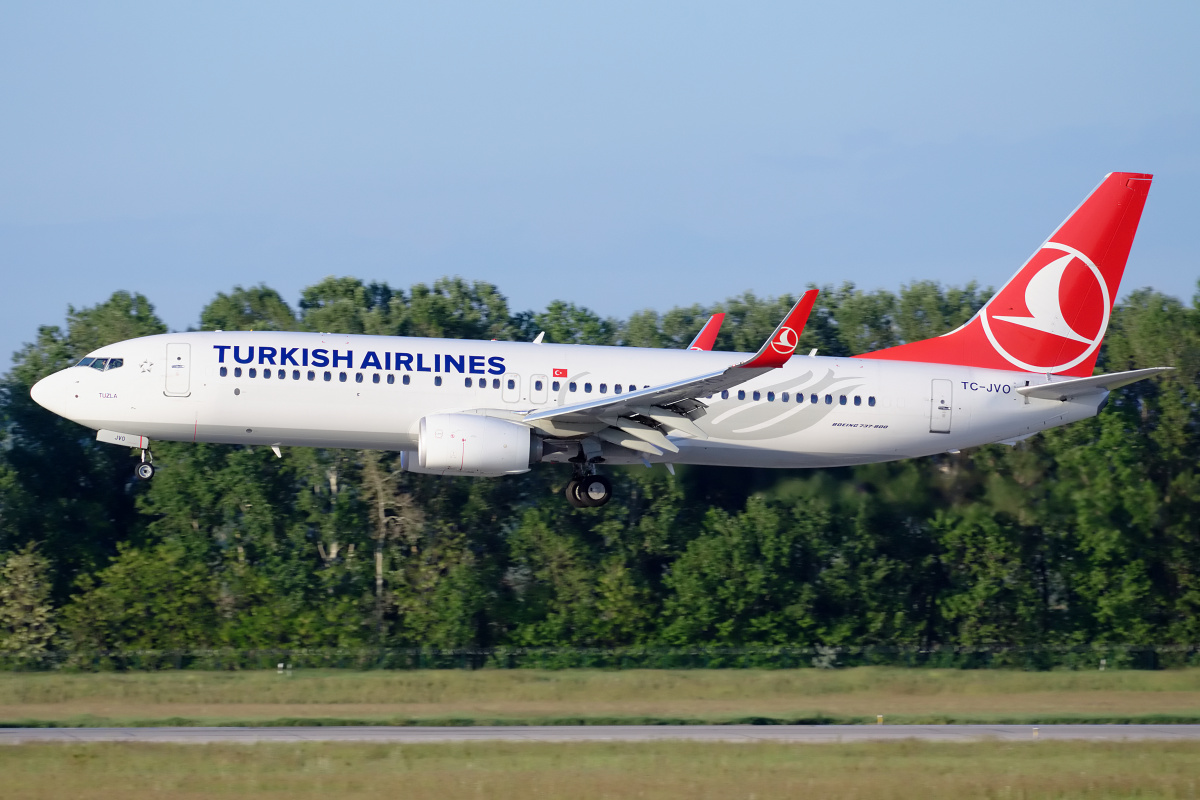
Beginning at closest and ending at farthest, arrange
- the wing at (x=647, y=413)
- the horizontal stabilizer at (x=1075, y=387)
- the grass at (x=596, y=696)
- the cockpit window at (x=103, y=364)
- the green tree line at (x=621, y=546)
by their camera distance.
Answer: the wing at (x=647, y=413) → the grass at (x=596, y=696) → the cockpit window at (x=103, y=364) → the horizontal stabilizer at (x=1075, y=387) → the green tree line at (x=621, y=546)

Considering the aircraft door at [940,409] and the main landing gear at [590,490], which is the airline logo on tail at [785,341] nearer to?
the main landing gear at [590,490]

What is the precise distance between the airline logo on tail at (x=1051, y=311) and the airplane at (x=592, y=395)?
0.05 metres

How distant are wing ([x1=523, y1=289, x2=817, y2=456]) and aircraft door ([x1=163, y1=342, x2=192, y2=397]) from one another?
7.85 metres

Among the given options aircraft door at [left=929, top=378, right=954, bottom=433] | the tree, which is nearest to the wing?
aircraft door at [left=929, top=378, right=954, bottom=433]

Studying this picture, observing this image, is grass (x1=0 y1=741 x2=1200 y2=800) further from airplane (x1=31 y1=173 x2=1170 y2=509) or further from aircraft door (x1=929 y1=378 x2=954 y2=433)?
aircraft door (x1=929 y1=378 x2=954 y2=433)

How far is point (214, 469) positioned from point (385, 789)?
36.0 metres

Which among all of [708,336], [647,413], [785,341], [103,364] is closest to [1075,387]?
[708,336]

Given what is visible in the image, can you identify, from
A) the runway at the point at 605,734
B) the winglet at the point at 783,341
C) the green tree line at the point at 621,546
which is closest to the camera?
the runway at the point at 605,734

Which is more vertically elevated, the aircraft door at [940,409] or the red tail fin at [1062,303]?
the red tail fin at [1062,303]

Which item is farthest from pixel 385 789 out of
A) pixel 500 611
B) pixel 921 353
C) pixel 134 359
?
pixel 500 611

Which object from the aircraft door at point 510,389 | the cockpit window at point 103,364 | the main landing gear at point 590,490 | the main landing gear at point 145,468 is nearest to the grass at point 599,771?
the main landing gear at point 590,490

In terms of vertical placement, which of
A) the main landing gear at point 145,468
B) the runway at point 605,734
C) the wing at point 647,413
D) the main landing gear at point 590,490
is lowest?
the runway at point 605,734

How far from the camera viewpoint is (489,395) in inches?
1291

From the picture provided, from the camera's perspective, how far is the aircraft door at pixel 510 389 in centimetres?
3291
